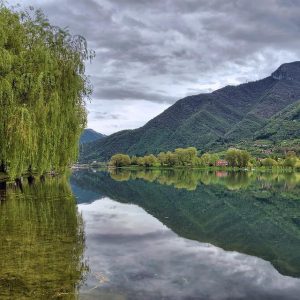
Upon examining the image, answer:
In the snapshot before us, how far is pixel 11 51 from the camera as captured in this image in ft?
89.9

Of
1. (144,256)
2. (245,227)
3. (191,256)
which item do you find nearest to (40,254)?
(144,256)

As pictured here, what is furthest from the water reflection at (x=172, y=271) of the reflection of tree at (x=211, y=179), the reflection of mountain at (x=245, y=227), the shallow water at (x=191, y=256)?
the reflection of tree at (x=211, y=179)

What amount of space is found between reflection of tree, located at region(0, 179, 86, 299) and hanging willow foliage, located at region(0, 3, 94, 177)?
4.14 m

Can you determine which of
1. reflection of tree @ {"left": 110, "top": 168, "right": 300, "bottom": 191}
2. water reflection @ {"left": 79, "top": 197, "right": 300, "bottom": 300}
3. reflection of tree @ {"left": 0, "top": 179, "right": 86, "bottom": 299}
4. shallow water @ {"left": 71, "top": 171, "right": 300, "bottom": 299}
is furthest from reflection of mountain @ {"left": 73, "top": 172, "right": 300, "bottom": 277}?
reflection of tree @ {"left": 110, "top": 168, "right": 300, "bottom": 191}

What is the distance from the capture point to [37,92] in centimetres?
2681

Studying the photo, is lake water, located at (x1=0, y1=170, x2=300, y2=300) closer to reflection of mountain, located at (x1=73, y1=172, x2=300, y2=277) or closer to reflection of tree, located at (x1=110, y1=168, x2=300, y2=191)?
reflection of mountain, located at (x1=73, y1=172, x2=300, y2=277)

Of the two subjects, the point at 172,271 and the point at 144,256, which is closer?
the point at 172,271

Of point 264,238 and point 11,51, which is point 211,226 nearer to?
point 264,238

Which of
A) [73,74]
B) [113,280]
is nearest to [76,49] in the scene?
[73,74]

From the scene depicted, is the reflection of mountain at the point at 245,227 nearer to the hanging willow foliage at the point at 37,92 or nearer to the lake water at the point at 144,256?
the lake water at the point at 144,256

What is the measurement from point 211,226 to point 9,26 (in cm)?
1901

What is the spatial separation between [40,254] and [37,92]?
1496 centimetres

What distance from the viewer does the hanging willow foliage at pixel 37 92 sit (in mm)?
24828

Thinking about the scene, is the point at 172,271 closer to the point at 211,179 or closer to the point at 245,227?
the point at 245,227
